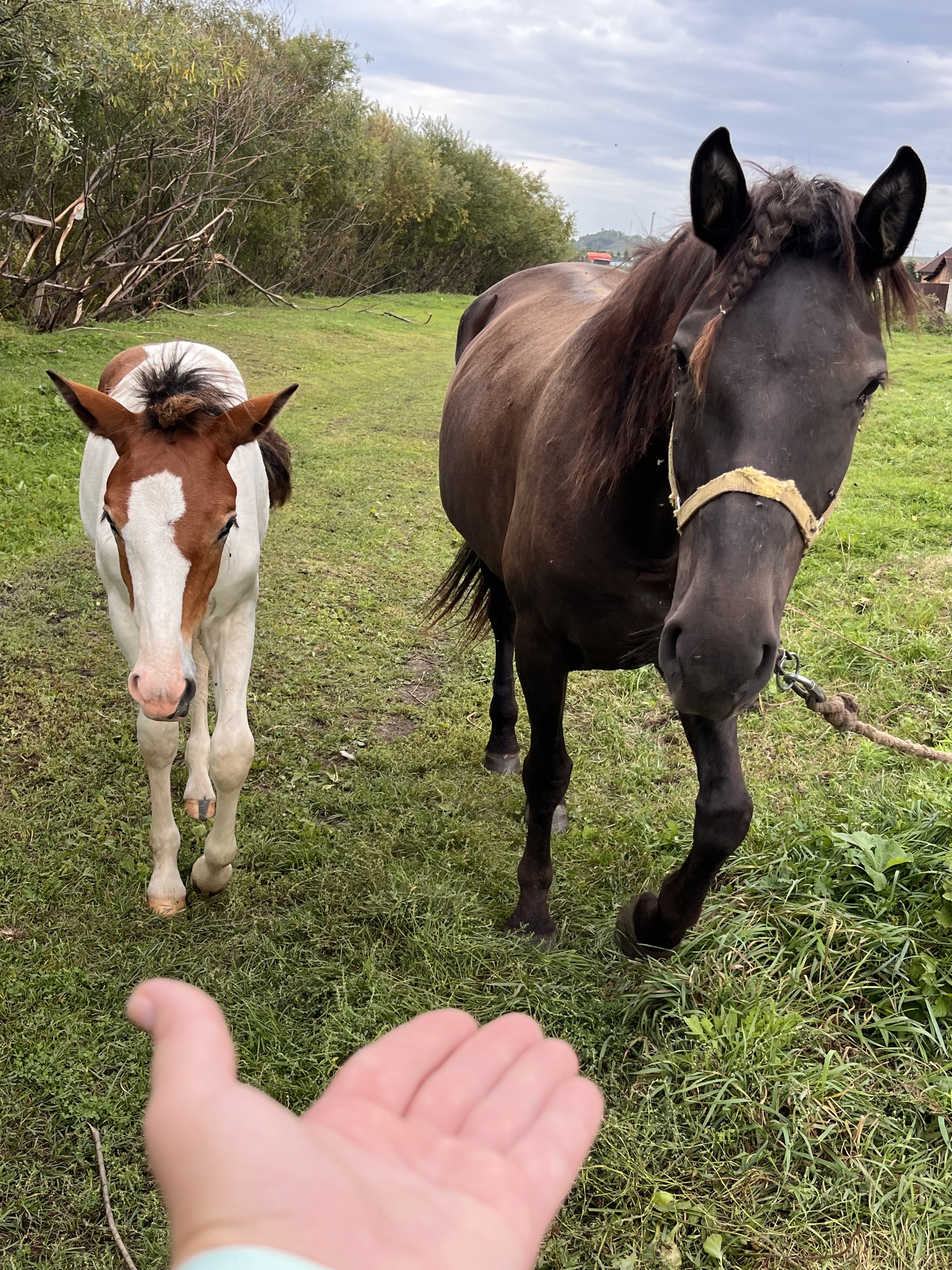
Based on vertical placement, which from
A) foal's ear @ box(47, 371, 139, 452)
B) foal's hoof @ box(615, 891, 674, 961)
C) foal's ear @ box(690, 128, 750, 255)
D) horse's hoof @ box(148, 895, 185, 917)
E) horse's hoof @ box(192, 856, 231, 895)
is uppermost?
foal's ear @ box(690, 128, 750, 255)

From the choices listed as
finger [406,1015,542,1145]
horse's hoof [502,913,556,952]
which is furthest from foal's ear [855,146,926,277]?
horse's hoof [502,913,556,952]

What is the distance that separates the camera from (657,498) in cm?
→ 208

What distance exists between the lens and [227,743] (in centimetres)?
264

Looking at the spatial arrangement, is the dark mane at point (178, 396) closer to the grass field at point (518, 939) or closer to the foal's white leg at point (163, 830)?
the foal's white leg at point (163, 830)

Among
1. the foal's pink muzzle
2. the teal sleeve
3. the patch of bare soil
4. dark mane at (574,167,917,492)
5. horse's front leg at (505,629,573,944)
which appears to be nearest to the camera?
the teal sleeve

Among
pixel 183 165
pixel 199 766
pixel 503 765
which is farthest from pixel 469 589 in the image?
pixel 183 165

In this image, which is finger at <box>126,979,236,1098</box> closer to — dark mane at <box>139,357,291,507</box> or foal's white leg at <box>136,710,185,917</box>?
dark mane at <box>139,357,291,507</box>

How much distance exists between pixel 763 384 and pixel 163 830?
2.31 m

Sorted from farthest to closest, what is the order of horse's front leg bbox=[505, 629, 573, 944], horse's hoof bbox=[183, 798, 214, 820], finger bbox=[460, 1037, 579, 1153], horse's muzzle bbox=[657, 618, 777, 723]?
horse's hoof bbox=[183, 798, 214, 820]
horse's front leg bbox=[505, 629, 573, 944]
horse's muzzle bbox=[657, 618, 777, 723]
finger bbox=[460, 1037, 579, 1153]

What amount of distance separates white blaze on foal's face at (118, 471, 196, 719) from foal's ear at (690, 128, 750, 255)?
4.58 feet

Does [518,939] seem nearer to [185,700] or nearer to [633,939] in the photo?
[633,939]

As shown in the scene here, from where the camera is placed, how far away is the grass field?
1.90 m

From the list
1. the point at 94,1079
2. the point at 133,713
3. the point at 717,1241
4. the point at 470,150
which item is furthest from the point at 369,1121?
the point at 470,150

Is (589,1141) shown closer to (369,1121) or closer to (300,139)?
(369,1121)
